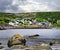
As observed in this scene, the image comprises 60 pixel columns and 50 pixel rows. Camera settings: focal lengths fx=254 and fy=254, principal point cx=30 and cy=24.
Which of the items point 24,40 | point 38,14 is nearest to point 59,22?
point 38,14

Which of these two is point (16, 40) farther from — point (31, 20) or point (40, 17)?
point (40, 17)

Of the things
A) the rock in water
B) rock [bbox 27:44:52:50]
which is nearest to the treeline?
the rock in water

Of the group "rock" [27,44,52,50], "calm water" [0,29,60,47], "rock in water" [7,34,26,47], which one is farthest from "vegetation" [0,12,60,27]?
"rock" [27,44,52,50]

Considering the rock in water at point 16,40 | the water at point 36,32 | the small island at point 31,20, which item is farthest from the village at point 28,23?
the rock in water at point 16,40

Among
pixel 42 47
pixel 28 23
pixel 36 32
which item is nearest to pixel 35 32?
pixel 36 32

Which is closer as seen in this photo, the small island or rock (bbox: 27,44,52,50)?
rock (bbox: 27,44,52,50)

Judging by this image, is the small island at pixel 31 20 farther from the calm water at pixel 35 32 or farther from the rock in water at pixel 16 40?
the rock in water at pixel 16 40

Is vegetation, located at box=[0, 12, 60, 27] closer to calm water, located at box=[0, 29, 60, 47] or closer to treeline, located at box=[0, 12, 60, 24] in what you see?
treeline, located at box=[0, 12, 60, 24]

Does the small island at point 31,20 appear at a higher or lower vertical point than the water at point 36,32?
higher

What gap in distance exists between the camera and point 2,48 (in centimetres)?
556

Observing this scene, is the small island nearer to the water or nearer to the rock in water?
the water

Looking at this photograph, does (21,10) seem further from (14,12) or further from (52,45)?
(52,45)

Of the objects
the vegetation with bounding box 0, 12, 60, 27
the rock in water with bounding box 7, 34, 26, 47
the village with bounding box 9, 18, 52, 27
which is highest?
the vegetation with bounding box 0, 12, 60, 27

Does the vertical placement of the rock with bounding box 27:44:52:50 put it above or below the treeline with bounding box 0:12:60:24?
below
